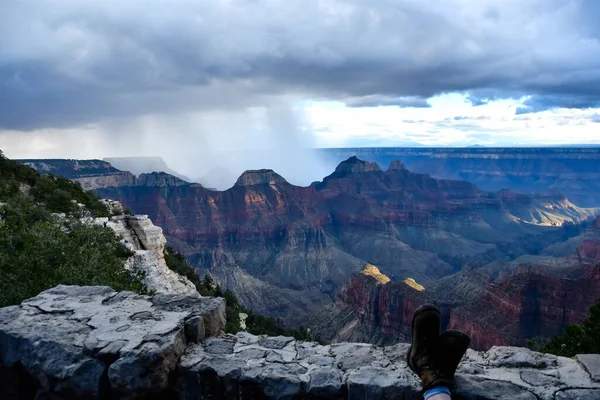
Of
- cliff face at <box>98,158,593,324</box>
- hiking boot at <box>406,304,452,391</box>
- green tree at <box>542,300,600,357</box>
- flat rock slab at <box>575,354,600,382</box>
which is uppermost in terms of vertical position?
hiking boot at <box>406,304,452,391</box>

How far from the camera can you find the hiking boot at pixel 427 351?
4605mm

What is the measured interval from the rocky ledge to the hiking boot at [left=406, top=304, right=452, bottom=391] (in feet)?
0.53

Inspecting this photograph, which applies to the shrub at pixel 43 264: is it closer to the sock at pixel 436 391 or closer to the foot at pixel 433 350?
the foot at pixel 433 350

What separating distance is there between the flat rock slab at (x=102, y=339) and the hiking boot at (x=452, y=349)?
9.71 ft

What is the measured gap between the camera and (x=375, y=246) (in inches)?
4616

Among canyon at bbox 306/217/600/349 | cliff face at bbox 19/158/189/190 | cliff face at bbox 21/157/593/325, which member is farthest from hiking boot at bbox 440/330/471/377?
cliff face at bbox 19/158/189/190

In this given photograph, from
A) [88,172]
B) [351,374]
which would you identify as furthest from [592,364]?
[88,172]

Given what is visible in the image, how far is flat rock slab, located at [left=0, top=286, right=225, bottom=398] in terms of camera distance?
4.93 metres

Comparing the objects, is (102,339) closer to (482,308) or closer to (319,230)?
(482,308)

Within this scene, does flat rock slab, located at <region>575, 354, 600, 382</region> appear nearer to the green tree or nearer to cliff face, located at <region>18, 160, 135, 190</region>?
A: the green tree

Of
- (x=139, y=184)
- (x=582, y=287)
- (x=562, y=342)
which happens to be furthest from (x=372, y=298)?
(x=139, y=184)

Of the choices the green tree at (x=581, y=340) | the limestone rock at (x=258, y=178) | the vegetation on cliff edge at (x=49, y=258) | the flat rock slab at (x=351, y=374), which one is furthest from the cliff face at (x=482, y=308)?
the limestone rock at (x=258, y=178)

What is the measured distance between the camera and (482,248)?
125000 millimetres

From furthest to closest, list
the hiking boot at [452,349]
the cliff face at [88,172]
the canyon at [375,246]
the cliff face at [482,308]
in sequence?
the cliff face at [88,172]
the canyon at [375,246]
the cliff face at [482,308]
the hiking boot at [452,349]
